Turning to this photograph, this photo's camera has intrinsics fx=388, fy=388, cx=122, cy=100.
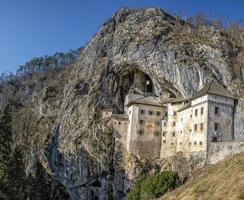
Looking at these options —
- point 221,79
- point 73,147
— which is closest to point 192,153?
point 221,79

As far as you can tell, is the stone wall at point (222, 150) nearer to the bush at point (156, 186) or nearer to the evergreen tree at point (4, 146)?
the bush at point (156, 186)

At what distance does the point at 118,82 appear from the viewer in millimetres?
87312

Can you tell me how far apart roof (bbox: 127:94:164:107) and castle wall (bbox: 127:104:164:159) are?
25.9 inches

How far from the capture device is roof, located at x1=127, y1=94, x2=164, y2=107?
77000 mm

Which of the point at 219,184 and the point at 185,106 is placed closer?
the point at 219,184

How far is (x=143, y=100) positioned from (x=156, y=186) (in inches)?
793

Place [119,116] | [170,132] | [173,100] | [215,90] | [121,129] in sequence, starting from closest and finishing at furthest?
[215,90]
[170,132]
[173,100]
[121,129]
[119,116]

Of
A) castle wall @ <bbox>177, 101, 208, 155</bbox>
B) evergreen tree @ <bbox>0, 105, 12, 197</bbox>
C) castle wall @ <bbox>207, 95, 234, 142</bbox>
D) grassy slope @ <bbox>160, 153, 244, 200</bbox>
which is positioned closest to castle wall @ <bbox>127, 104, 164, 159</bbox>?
castle wall @ <bbox>177, 101, 208, 155</bbox>

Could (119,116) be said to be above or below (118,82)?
below

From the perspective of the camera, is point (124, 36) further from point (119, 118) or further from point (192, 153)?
point (192, 153)

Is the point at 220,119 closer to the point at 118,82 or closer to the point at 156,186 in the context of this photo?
the point at 156,186

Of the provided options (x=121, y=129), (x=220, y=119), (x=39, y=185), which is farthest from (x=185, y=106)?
(x=39, y=185)

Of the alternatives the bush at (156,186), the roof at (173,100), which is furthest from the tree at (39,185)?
the roof at (173,100)

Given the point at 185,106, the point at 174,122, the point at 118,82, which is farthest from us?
the point at 118,82
